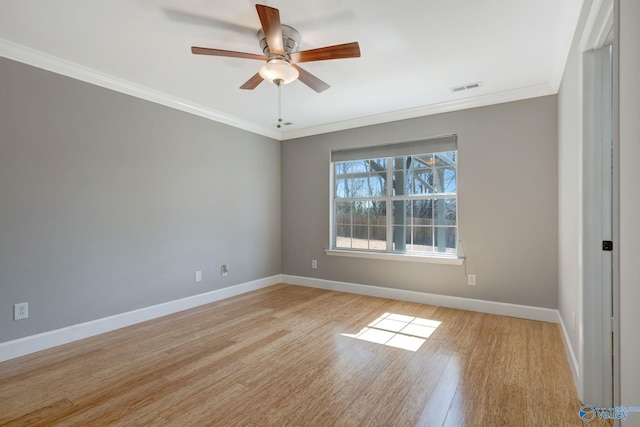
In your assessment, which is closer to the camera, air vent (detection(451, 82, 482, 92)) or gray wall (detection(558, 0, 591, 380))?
gray wall (detection(558, 0, 591, 380))

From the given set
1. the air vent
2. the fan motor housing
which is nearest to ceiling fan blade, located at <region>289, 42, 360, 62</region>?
the fan motor housing

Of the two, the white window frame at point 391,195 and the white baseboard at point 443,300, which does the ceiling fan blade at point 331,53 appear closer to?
the white window frame at point 391,195

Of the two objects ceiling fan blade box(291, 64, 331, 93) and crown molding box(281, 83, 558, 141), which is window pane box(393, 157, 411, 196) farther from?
ceiling fan blade box(291, 64, 331, 93)

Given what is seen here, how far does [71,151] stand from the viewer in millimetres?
2891

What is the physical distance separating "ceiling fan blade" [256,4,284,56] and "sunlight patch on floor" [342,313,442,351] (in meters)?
2.55

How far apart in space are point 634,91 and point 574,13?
151 cm

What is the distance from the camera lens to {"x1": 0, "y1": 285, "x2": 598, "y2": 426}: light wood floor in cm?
181

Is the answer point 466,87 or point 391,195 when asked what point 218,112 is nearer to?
point 391,195

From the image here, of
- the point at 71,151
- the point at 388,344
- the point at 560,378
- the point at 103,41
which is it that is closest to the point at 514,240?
the point at 560,378

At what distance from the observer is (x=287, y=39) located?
2.35 m

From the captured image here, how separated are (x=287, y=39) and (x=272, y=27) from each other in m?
0.42

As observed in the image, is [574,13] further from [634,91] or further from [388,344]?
[388,344]

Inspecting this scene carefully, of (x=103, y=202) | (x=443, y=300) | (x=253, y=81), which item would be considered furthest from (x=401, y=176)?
(x=103, y=202)

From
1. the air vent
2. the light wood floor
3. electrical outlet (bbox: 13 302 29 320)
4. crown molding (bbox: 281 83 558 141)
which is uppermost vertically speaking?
the air vent
